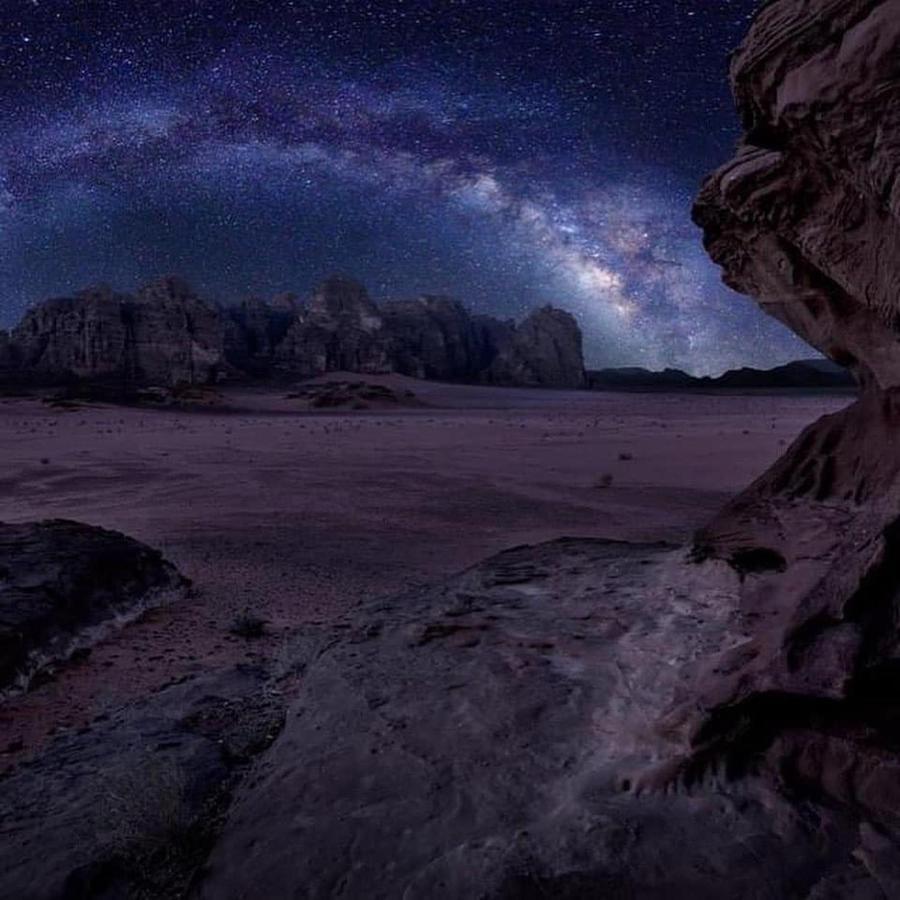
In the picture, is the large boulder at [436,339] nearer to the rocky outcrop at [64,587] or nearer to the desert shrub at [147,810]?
the rocky outcrop at [64,587]

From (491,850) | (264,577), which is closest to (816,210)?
(491,850)

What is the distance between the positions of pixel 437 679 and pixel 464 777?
2.71ft

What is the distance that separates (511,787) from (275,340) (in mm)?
84074

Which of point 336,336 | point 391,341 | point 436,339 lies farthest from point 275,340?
point 436,339

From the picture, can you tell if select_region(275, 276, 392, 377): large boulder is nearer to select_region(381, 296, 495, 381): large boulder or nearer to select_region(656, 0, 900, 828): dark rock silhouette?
select_region(381, 296, 495, 381): large boulder

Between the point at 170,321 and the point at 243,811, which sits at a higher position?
the point at 170,321

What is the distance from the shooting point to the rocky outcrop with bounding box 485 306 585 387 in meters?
85.4

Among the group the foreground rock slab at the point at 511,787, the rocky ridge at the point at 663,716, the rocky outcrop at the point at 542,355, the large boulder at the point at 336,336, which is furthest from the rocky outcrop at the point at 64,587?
the rocky outcrop at the point at 542,355

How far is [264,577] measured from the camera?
5.36 meters

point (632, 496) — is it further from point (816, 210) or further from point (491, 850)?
point (491, 850)

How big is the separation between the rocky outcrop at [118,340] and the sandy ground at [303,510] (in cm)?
5097

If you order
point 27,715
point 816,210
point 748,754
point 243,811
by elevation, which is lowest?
point 27,715

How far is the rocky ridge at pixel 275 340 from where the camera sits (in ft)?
211

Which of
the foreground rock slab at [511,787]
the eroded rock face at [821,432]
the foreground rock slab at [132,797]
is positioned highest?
the eroded rock face at [821,432]
